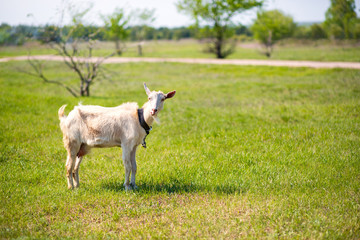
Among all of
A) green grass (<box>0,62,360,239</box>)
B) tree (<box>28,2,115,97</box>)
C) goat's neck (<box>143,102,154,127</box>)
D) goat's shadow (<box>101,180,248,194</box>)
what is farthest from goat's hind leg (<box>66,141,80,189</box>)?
tree (<box>28,2,115,97</box>)

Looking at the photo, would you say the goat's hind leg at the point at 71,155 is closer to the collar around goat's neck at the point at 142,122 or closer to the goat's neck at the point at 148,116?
the collar around goat's neck at the point at 142,122

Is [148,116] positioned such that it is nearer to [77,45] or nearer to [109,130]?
[109,130]

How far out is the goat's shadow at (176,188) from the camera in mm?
6551

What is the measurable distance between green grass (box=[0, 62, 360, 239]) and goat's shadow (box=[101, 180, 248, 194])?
0.10 ft

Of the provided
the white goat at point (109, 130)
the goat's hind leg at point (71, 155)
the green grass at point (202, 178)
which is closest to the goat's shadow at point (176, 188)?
the green grass at point (202, 178)

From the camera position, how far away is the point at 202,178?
A: 707 centimetres

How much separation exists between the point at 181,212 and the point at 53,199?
8.51 ft

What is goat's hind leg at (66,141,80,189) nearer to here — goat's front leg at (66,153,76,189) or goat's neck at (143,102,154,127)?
goat's front leg at (66,153,76,189)

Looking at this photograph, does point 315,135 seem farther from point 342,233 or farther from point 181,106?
point 181,106

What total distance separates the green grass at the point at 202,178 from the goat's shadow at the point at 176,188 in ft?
0.10

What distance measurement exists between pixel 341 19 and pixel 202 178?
171 ft

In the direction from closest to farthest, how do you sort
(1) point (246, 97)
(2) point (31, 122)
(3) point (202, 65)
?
(2) point (31, 122), (1) point (246, 97), (3) point (202, 65)

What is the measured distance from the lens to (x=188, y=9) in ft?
154

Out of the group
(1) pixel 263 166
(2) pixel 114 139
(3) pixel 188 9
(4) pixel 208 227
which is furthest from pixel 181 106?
(3) pixel 188 9
